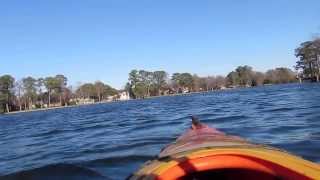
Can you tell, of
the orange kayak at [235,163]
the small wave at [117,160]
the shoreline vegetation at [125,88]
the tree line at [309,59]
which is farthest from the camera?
the shoreline vegetation at [125,88]

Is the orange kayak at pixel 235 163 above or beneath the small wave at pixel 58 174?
above

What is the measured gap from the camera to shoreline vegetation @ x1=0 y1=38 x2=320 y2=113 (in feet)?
474

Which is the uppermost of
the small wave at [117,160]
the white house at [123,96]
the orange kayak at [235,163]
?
the white house at [123,96]

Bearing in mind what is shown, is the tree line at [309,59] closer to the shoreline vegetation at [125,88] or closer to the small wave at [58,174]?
the shoreline vegetation at [125,88]

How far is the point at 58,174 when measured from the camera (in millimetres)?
11477

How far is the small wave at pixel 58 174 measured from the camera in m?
11.0

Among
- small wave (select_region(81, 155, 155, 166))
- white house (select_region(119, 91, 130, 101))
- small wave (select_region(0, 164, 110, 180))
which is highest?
white house (select_region(119, 91, 130, 101))

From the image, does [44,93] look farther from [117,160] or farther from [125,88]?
[117,160]

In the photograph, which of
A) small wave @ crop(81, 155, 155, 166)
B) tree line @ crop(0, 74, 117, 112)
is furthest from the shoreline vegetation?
small wave @ crop(81, 155, 155, 166)

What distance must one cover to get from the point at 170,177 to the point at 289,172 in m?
0.94

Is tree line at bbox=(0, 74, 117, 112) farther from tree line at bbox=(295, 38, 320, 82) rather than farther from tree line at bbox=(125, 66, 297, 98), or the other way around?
tree line at bbox=(295, 38, 320, 82)

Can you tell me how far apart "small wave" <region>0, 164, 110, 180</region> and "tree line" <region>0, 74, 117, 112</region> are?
128 metres

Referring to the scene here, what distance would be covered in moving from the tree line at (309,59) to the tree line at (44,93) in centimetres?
6214

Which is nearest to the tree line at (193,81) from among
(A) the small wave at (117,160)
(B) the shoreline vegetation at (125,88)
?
Result: (B) the shoreline vegetation at (125,88)
